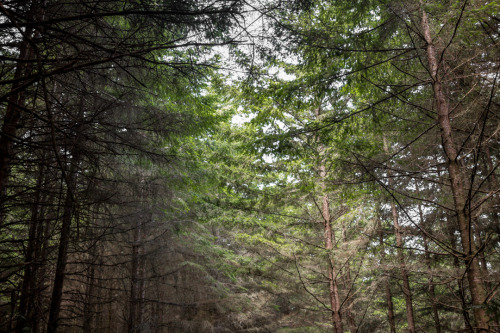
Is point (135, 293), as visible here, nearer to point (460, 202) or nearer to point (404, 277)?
point (404, 277)

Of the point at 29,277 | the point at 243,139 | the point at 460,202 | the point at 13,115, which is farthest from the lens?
the point at 243,139

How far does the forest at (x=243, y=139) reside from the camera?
3.35m

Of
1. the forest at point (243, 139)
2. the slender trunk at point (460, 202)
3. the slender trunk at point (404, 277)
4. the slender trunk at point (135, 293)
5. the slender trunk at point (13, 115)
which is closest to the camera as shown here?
the slender trunk at point (13, 115)

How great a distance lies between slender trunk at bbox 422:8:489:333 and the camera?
12.1 feet

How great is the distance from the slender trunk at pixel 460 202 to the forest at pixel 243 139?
0.02m

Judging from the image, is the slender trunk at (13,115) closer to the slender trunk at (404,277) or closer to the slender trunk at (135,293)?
the slender trunk at (135,293)

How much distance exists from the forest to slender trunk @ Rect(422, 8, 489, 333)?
0.02 metres

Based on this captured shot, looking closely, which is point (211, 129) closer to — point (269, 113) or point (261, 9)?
point (269, 113)

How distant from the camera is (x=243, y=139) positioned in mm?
8797

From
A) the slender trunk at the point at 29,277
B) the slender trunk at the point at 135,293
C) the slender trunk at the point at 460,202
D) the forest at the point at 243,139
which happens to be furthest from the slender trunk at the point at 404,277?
the slender trunk at the point at 29,277

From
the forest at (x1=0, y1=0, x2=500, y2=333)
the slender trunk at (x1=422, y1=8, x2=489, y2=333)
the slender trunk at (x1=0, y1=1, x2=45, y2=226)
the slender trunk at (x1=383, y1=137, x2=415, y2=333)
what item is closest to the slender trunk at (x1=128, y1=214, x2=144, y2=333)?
the forest at (x1=0, y1=0, x2=500, y2=333)

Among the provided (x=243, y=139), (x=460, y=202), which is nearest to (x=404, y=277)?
(x=460, y=202)

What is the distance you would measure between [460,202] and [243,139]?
19.0ft

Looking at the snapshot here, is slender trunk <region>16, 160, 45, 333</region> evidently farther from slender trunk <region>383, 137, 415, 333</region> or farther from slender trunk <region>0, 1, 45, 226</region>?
slender trunk <region>383, 137, 415, 333</region>
